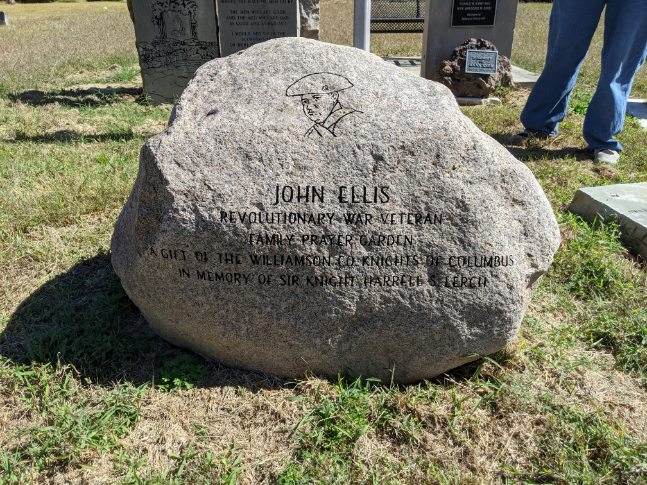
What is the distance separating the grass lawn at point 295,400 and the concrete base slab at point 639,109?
3.06 m

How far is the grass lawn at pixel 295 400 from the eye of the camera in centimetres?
191

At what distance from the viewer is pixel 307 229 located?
1.96 m

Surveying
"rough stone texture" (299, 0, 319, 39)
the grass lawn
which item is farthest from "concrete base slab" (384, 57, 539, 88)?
the grass lawn

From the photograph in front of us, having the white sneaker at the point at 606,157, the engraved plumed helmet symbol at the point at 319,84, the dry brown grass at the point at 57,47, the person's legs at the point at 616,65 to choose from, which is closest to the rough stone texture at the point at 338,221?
the engraved plumed helmet symbol at the point at 319,84

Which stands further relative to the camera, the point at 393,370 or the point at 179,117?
the point at 393,370

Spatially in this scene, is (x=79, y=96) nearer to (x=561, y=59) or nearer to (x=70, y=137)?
(x=70, y=137)

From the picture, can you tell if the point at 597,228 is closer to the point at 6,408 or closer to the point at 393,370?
the point at 393,370

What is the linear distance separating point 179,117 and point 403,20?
848cm

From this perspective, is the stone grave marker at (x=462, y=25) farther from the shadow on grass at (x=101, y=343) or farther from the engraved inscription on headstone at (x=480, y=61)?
the shadow on grass at (x=101, y=343)

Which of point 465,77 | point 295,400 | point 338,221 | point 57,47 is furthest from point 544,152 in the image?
point 57,47

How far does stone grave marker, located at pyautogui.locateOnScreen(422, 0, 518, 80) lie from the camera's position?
6.67 m

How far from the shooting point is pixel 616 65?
4.09 meters

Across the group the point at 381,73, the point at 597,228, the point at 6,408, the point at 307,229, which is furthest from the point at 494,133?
the point at 6,408

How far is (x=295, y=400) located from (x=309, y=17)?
5.71 meters
